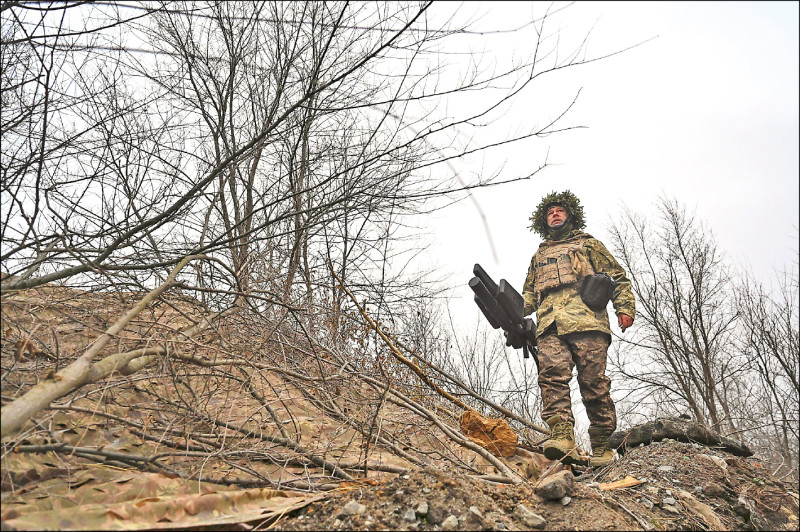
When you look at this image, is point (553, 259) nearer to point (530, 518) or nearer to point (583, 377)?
point (583, 377)

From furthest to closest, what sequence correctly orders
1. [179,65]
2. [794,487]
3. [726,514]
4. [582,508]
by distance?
1. [179,65]
2. [794,487]
3. [726,514]
4. [582,508]

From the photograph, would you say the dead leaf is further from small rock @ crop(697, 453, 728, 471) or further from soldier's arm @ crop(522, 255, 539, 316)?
soldier's arm @ crop(522, 255, 539, 316)

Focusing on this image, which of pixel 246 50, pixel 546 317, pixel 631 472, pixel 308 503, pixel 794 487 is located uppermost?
pixel 246 50

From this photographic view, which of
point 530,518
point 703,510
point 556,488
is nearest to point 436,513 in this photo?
point 530,518

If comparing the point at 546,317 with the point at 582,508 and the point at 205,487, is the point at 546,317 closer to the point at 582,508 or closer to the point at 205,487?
the point at 582,508

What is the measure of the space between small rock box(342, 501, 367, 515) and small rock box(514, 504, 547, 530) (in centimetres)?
69

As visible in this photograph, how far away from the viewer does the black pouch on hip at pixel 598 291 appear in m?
4.19

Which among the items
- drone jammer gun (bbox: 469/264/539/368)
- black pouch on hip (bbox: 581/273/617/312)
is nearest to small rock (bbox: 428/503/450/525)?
drone jammer gun (bbox: 469/264/539/368)

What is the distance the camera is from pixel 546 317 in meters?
4.36

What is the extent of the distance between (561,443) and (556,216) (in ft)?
6.85

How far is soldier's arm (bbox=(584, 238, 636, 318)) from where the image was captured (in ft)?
14.0

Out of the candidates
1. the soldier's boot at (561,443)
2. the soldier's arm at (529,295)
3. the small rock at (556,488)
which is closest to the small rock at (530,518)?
the small rock at (556,488)

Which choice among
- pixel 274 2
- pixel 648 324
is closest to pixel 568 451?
pixel 274 2

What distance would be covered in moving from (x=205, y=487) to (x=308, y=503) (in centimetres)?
45
